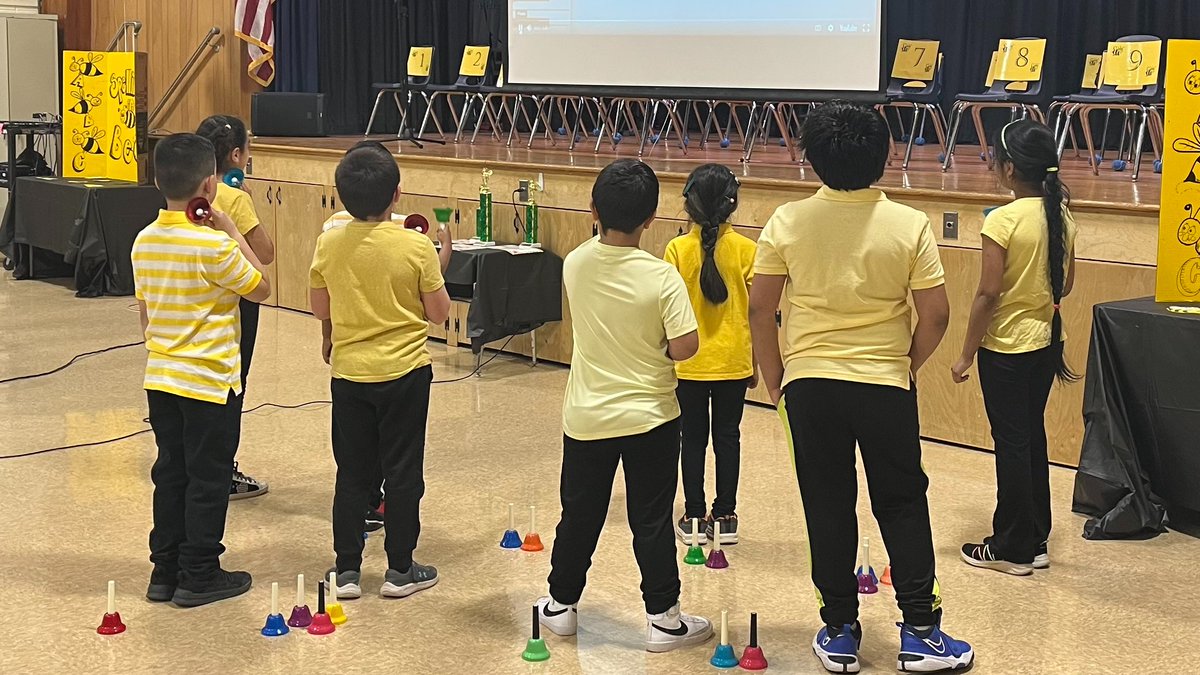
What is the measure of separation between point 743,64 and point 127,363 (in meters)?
3.77

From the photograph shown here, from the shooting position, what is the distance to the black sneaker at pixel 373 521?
438 cm

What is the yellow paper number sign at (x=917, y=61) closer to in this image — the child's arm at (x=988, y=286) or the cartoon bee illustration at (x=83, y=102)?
the child's arm at (x=988, y=286)

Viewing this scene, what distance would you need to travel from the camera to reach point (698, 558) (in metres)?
4.09

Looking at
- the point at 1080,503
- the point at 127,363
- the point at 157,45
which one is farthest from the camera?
the point at 157,45

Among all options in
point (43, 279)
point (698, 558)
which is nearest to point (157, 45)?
point (43, 279)

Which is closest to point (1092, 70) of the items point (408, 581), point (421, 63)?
point (421, 63)

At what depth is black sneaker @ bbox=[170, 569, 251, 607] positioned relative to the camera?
3.70 metres

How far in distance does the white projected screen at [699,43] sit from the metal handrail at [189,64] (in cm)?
333

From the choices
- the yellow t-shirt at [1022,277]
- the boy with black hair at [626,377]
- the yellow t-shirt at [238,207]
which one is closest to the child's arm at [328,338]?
the yellow t-shirt at [238,207]

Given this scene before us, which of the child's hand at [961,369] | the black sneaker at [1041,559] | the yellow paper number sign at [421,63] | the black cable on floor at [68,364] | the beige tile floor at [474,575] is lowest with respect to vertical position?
the beige tile floor at [474,575]

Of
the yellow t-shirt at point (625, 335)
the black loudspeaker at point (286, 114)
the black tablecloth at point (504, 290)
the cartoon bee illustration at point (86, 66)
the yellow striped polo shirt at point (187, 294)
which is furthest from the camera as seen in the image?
the black loudspeaker at point (286, 114)

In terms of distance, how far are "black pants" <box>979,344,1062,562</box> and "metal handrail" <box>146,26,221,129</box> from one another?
8725mm

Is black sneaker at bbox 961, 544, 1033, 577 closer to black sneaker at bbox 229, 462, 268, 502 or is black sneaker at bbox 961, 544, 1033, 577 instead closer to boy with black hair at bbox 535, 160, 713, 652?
boy with black hair at bbox 535, 160, 713, 652

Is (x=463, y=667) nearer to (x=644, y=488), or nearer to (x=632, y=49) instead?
(x=644, y=488)
